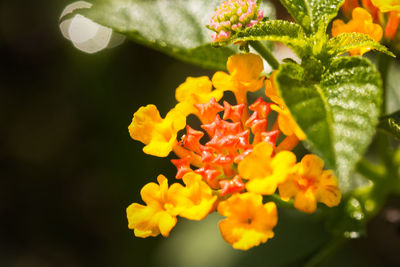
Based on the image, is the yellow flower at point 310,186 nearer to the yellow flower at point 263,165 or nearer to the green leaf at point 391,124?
the yellow flower at point 263,165

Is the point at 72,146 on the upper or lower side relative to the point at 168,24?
upper

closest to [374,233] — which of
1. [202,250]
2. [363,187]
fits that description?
[202,250]

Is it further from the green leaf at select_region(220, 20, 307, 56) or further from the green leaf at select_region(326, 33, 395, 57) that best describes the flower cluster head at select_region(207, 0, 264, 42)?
the green leaf at select_region(326, 33, 395, 57)

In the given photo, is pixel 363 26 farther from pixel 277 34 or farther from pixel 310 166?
pixel 310 166

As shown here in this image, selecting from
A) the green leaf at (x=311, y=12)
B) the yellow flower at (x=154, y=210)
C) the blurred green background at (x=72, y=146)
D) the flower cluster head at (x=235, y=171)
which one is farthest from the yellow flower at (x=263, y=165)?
the blurred green background at (x=72, y=146)

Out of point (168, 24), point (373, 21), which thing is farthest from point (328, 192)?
point (168, 24)

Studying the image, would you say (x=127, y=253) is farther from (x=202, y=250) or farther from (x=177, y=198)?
(x=177, y=198)
